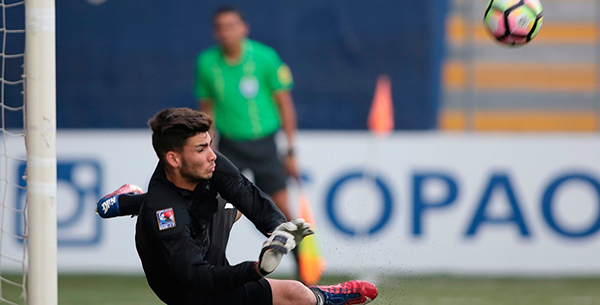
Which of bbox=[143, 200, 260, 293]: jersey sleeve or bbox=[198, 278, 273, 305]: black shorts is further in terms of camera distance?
bbox=[198, 278, 273, 305]: black shorts

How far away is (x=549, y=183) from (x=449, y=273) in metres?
1.20

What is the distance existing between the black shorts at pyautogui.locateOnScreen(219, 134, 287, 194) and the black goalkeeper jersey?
2.86m

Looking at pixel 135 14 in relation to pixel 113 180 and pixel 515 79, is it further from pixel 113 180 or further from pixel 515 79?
pixel 515 79

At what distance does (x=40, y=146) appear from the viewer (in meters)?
4.97

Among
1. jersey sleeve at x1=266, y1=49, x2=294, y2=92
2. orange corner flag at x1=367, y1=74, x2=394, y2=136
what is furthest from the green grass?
jersey sleeve at x1=266, y1=49, x2=294, y2=92

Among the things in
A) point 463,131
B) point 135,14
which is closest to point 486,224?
point 463,131

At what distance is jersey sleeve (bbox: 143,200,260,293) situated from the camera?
4.41 meters

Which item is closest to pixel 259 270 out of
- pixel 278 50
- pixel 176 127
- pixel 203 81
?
pixel 176 127

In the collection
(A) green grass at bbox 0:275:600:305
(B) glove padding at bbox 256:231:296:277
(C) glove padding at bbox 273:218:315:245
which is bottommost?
(A) green grass at bbox 0:275:600:305

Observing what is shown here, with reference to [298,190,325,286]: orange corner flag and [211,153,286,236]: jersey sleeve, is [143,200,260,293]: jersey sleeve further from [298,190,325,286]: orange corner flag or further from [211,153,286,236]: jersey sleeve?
[298,190,325,286]: orange corner flag

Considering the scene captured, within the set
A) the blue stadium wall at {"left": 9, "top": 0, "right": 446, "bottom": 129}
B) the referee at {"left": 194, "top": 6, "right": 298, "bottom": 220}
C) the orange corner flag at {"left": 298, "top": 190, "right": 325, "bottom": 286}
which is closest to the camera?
the orange corner flag at {"left": 298, "top": 190, "right": 325, "bottom": 286}

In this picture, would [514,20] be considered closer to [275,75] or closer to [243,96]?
[275,75]

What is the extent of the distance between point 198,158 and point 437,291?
3.99 meters

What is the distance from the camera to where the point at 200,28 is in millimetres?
9828
